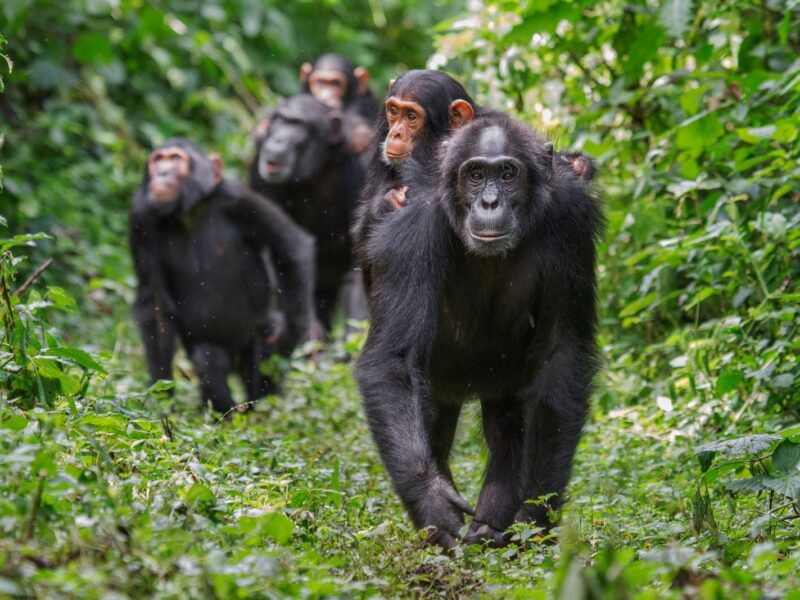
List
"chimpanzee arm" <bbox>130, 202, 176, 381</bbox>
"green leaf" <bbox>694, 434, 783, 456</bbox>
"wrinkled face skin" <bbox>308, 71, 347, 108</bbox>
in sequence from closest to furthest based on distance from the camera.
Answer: "green leaf" <bbox>694, 434, 783, 456</bbox>, "chimpanzee arm" <bbox>130, 202, 176, 381</bbox>, "wrinkled face skin" <bbox>308, 71, 347, 108</bbox>

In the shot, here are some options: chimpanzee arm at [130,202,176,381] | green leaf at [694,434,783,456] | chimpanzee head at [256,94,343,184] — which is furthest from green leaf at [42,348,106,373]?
chimpanzee head at [256,94,343,184]

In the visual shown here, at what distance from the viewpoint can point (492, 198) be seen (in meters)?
4.87

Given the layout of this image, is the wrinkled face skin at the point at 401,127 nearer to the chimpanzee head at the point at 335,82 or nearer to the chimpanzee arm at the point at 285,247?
the chimpanzee arm at the point at 285,247

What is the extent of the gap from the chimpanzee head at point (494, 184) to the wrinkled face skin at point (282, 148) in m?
5.52

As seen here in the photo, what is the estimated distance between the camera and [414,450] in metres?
4.57

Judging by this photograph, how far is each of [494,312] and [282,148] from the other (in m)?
5.72

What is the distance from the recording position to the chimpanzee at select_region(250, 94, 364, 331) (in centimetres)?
1070

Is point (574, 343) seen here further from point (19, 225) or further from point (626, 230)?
point (19, 225)

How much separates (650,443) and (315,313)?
5.50 meters

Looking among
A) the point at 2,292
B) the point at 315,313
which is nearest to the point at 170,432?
the point at 2,292

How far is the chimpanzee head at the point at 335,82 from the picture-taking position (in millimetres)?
11859

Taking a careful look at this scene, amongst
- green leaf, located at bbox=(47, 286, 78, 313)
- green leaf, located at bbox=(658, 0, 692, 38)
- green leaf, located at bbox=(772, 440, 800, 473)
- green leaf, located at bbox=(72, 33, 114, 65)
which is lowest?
green leaf, located at bbox=(772, 440, 800, 473)

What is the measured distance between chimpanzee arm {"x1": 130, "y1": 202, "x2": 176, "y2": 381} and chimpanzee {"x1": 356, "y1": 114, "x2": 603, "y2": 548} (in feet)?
12.4

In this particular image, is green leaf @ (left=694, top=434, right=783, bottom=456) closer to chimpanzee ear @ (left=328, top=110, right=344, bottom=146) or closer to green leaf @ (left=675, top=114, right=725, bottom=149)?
green leaf @ (left=675, top=114, right=725, bottom=149)
